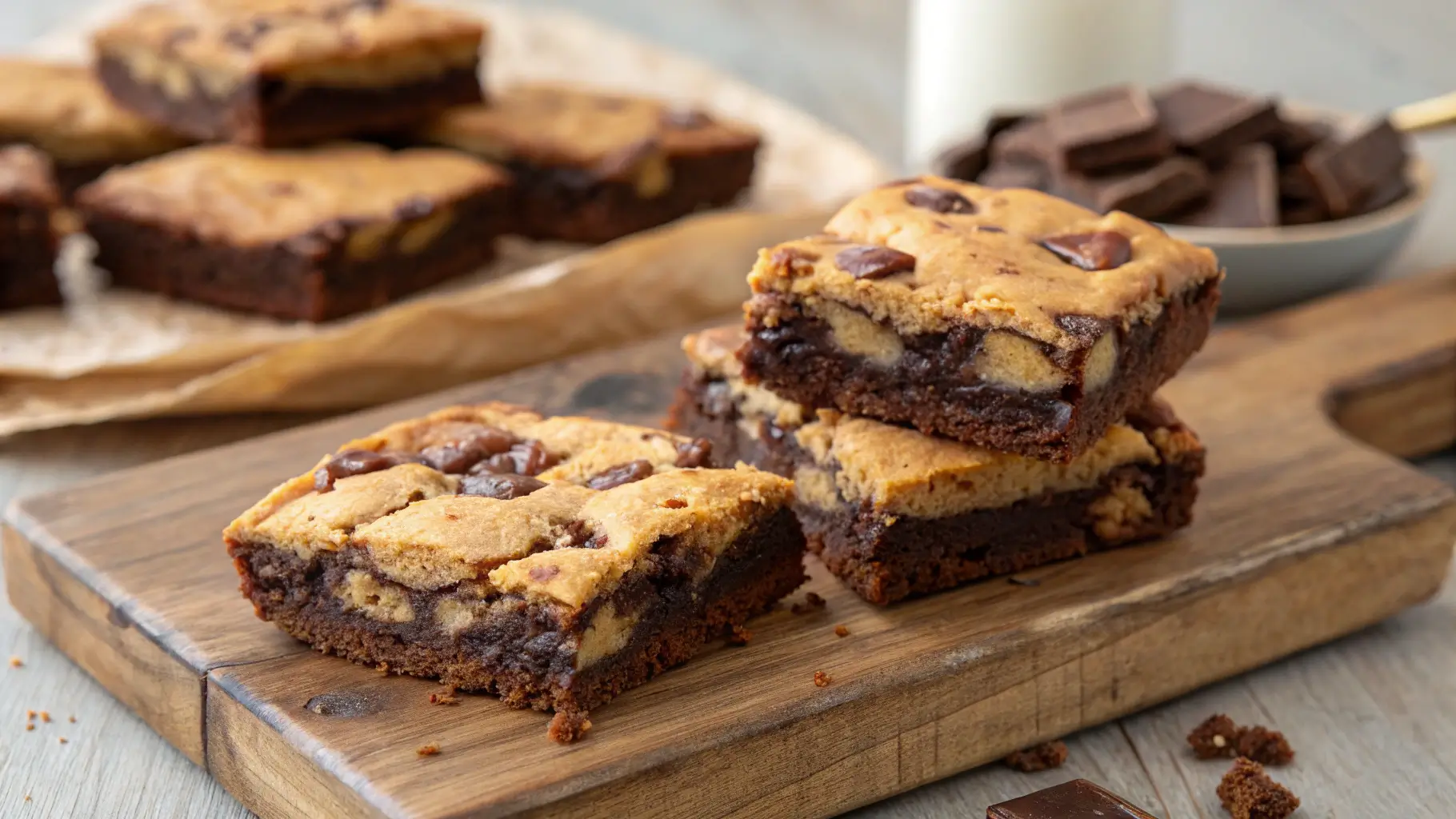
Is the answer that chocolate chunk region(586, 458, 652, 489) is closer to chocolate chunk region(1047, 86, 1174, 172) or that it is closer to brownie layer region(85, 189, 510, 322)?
brownie layer region(85, 189, 510, 322)

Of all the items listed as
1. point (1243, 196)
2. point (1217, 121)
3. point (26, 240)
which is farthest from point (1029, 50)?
point (26, 240)

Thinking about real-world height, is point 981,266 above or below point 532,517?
above

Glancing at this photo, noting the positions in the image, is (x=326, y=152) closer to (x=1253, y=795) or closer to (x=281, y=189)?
(x=281, y=189)

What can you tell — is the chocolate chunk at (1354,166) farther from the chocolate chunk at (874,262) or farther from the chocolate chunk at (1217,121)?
the chocolate chunk at (874,262)

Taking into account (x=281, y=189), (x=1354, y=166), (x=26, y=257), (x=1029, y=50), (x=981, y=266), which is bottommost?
(x=26, y=257)

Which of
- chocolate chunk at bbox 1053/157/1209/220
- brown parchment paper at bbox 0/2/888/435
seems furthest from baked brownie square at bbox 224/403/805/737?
chocolate chunk at bbox 1053/157/1209/220

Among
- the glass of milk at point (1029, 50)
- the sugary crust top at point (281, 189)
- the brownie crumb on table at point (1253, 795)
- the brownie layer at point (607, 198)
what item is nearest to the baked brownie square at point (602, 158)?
the brownie layer at point (607, 198)

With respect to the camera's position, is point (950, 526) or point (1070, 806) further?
point (950, 526)
